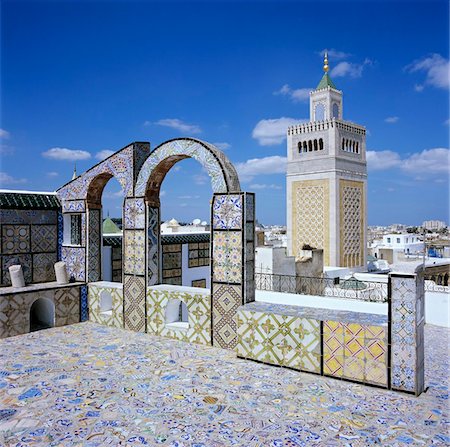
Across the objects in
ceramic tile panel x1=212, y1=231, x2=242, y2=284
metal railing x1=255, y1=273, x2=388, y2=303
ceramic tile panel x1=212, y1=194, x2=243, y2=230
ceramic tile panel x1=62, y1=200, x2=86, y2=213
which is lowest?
metal railing x1=255, y1=273, x2=388, y2=303

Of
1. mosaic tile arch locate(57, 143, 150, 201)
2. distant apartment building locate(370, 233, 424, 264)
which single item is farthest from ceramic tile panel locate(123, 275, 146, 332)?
distant apartment building locate(370, 233, 424, 264)

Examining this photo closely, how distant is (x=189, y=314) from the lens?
6.22 metres

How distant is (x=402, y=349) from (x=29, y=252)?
6216 millimetres

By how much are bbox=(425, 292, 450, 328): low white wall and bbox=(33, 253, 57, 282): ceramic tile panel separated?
23.0 ft

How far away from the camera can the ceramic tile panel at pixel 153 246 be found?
22.1 feet

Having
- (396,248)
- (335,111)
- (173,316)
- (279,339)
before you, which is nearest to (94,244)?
(173,316)

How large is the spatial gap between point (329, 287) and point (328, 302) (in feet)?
16.4

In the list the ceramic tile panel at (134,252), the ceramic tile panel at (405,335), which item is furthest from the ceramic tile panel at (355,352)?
the ceramic tile panel at (134,252)

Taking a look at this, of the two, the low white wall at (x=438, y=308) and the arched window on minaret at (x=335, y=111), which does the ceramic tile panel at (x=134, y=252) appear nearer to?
the low white wall at (x=438, y=308)

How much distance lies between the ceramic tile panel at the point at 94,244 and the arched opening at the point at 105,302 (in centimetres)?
44

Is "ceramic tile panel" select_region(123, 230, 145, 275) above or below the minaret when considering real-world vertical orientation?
below

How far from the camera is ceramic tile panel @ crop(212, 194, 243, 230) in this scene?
224 inches

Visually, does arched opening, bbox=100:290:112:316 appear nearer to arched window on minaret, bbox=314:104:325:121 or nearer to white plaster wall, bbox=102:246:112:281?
white plaster wall, bbox=102:246:112:281

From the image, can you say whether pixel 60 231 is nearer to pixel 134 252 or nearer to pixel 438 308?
pixel 134 252
